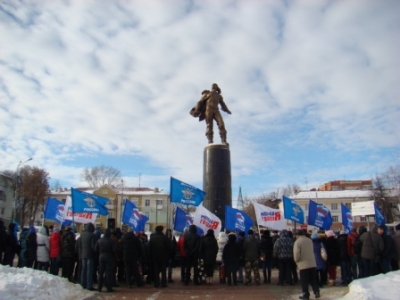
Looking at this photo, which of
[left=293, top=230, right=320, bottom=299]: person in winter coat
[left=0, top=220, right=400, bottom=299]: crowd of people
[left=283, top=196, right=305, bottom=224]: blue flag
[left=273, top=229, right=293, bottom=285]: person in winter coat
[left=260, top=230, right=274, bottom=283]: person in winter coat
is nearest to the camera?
[left=293, top=230, right=320, bottom=299]: person in winter coat

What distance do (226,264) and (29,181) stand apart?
4939 cm

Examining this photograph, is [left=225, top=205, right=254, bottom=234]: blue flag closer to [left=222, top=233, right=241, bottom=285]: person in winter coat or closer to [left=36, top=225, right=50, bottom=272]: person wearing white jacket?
[left=222, top=233, right=241, bottom=285]: person in winter coat

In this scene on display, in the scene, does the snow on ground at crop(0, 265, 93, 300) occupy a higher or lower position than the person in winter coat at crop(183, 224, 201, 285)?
lower

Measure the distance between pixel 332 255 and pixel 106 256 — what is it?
6716mm

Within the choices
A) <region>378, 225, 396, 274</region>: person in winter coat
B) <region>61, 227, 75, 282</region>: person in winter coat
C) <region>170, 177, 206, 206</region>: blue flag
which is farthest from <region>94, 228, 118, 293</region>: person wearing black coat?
<region>378, 225, 396, 274</region>: person in winter coat

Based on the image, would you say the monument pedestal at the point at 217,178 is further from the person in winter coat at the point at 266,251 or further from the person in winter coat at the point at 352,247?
the person in winter coat at the point at 352,247

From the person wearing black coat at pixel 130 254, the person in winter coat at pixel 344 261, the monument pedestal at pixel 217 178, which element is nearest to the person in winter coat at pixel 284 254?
the person in winter coat at pixel 344 261

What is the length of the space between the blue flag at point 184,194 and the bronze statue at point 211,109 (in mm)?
4780

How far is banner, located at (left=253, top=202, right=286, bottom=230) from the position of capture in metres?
13.0

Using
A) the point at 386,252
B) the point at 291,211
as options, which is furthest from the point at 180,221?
the point at 386,252

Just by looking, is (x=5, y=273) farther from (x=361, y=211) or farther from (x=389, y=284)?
(x=361, y=211)

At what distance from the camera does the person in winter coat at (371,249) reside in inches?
399

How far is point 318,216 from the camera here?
14781 mm

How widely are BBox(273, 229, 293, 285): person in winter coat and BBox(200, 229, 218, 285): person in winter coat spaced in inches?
72.4
